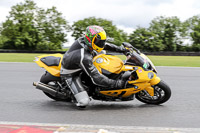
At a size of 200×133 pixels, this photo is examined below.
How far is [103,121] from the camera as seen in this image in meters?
4.62

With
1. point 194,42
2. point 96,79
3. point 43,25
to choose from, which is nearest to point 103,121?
point 96,79

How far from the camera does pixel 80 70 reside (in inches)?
207

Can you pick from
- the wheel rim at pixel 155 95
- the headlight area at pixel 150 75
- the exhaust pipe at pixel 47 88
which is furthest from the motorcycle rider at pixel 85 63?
the wheel rim at pixel 155 95

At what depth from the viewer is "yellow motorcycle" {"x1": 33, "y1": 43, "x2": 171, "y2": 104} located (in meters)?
5.14

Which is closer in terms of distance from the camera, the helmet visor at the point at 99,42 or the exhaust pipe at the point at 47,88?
the helmet visor at the point at 99,42

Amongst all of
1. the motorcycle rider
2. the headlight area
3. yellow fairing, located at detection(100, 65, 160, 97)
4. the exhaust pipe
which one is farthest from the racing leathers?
the headlight area

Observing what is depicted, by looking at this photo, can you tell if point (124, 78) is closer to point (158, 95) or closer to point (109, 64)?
point (109, 64)

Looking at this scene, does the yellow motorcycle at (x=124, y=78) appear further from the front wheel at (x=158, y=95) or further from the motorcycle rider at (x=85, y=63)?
the motorcycle rider at (x=85, y=63)

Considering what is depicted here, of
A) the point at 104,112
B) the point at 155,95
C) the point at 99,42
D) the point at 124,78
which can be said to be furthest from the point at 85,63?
the point at 155,95

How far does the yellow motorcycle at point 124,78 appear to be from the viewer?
5.14 meters

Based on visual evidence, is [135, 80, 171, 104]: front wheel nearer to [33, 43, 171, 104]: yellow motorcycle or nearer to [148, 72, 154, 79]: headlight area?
[33, 43, 171, 104]: yellow motorcycle

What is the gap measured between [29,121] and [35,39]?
4108 centimetres

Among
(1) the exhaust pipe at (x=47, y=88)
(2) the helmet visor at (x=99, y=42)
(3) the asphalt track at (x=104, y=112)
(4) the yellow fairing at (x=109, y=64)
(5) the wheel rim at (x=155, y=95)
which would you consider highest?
(2) the helmet visor at (x=99, y=42)

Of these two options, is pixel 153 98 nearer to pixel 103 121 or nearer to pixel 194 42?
pixel 103 121
